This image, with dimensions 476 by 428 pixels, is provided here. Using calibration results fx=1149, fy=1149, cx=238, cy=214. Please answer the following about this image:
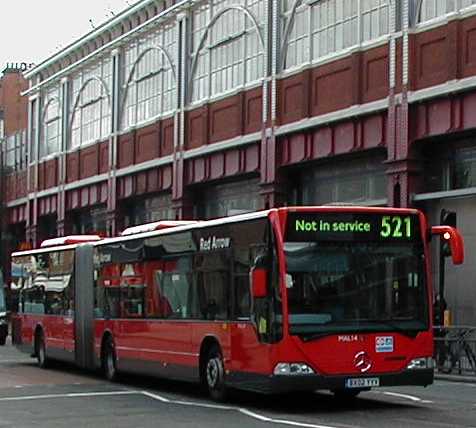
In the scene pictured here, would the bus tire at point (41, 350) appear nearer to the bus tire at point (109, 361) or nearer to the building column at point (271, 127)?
the bus tire at point (109, 361)

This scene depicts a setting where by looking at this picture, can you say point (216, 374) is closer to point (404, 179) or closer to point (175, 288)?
point (175, 288)

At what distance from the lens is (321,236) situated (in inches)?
644

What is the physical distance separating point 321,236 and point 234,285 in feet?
5.80

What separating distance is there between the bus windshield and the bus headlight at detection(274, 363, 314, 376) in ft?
1.46

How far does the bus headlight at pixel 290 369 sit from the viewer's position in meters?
15.9

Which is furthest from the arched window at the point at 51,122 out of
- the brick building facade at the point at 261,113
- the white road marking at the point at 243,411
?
the white road marking at the point at 243,411

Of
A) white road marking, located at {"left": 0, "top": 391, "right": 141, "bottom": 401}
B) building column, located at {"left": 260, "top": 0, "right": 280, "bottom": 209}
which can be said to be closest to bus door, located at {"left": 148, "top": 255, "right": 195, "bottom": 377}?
white road marking, located at {"left": 0, "top": 391, "right": 141, "bottom": 401}

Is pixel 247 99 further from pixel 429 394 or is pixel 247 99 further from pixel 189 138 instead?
pixel 429 394

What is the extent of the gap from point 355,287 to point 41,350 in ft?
45.6

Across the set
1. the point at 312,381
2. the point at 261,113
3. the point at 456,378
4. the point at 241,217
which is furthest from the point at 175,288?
the point at 261,113

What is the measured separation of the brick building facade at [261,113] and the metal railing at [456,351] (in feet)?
14.3

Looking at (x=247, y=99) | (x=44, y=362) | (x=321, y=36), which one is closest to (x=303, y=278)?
(x=44, y=362)

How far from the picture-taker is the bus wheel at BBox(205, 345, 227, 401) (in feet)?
58.3

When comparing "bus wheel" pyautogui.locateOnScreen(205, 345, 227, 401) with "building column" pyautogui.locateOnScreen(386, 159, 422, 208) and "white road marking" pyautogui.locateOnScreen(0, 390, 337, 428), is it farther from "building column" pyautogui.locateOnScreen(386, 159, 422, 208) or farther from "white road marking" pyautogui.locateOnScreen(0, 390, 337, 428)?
"building column" pyautogui.locateOnScreen(386, 159, 422, 208)
